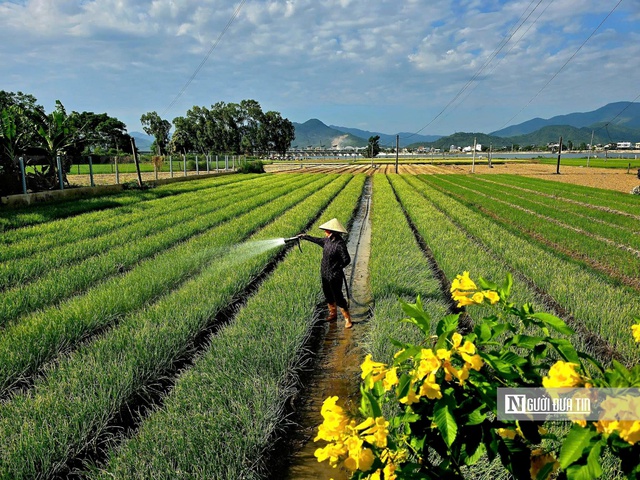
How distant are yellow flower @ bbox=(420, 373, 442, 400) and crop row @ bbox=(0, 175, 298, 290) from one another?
639 centimetres

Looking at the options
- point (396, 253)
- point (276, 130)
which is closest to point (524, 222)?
point (396, 253)

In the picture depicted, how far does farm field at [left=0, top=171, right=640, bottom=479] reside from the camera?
2.56 meters

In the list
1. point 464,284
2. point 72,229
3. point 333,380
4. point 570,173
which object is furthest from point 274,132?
point 464,284

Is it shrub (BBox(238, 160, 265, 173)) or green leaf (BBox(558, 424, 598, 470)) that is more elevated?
shrub (BBox(238, 160, 265, 173))

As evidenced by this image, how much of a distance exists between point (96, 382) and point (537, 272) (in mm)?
6076

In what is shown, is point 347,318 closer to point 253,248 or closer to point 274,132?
point 253,248

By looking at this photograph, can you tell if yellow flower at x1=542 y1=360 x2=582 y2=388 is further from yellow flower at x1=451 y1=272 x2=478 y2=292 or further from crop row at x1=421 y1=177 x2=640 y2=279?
crop row at x1=421 y1=177 x2=640 y2=279

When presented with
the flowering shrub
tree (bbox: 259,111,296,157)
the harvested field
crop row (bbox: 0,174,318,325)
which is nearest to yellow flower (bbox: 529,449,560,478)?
the flowering shrub

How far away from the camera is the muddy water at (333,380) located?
2.63 meters

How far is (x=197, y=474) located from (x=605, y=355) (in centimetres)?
383

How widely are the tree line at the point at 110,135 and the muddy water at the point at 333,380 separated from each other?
12.4 meters

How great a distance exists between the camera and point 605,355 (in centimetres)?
394

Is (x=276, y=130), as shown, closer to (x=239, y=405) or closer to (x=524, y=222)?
(x=524, y=222)

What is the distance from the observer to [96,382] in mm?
3145
